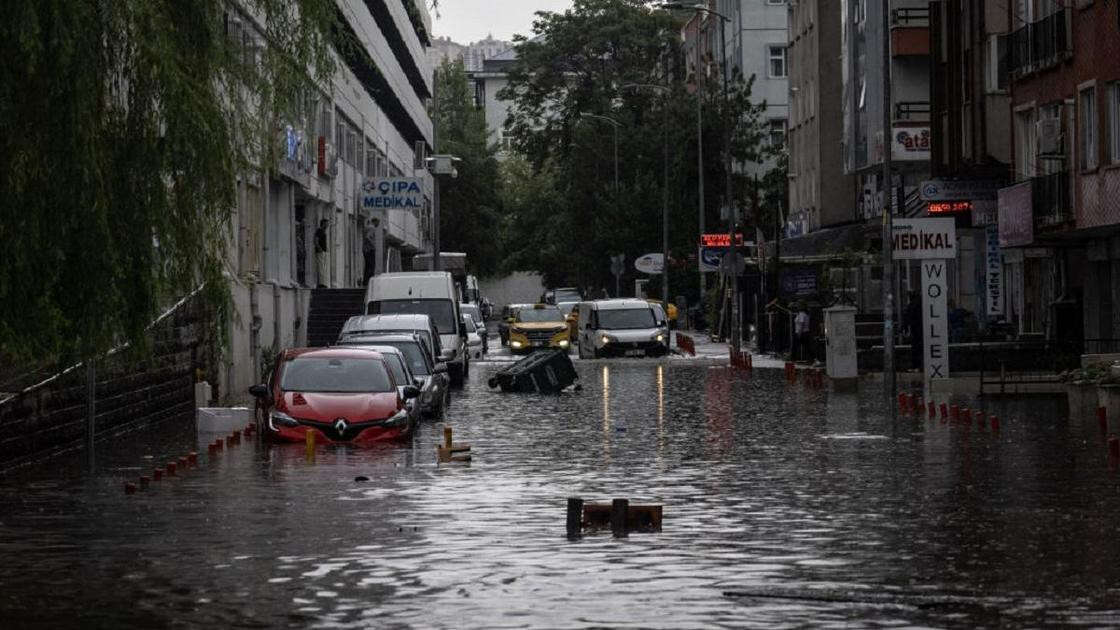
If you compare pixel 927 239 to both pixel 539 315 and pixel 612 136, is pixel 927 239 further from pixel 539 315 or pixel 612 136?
pixel 612 136

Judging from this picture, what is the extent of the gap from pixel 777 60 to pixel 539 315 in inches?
1574

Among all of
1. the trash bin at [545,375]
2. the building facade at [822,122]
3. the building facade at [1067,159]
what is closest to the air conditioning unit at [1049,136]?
the building facade at [1067,159]

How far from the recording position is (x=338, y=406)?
26875 millimetres

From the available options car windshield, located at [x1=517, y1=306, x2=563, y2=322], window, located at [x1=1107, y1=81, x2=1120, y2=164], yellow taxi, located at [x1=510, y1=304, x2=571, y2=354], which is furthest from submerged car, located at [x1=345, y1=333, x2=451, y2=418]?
car windshield, located at [x1=517, y1=306, x2=563, y2=322]

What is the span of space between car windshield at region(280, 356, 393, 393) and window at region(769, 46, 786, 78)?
81052 millimetres

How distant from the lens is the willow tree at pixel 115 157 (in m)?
15.0

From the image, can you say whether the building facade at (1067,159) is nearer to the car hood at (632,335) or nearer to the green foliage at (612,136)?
the car hood at (632,335)

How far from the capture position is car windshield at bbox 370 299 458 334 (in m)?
50.4

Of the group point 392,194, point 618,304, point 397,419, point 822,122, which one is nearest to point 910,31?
point 618,304

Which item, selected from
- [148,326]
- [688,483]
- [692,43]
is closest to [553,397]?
[688,483]

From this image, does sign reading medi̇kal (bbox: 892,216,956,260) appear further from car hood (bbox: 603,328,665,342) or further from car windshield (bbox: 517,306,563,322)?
car windshield (bbox: 517,306,563,322)

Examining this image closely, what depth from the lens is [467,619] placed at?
448 inches

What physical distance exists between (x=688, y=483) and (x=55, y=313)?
689cm

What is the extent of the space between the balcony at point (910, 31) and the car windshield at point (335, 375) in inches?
1547
